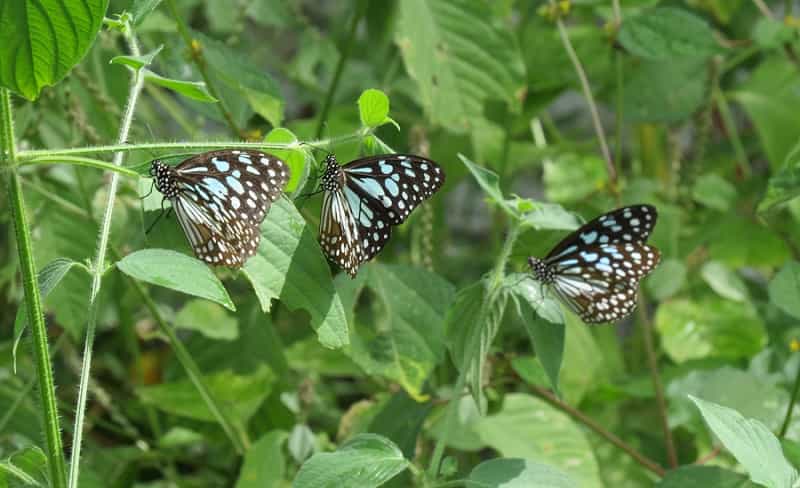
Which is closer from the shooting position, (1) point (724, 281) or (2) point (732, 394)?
(2) point (732, 394)

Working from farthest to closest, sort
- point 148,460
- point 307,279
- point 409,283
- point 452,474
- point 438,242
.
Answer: point 438,242 < point 148,460 < point 409,283 < point 452,474 < point 307,279

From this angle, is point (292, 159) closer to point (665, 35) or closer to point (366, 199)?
point (366, 199)

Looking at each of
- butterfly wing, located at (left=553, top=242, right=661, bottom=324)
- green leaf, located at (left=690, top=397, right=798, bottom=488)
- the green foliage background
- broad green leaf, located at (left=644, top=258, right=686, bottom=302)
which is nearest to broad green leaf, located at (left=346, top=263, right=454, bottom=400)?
the green foliage background

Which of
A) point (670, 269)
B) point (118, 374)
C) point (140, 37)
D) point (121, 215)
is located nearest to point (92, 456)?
point (118, 374)

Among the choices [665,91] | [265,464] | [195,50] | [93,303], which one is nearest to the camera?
[93,303]

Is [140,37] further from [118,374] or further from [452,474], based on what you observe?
[452,474]

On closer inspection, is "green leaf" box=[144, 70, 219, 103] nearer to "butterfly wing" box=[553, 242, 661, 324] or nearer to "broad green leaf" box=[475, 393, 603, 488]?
"butterfly wing" box=[553, 242, 661, 324]

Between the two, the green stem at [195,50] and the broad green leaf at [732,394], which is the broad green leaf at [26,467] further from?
the broad green leaf at [732,394]

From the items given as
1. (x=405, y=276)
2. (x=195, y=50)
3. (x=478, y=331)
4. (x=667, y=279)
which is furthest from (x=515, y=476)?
(x=667, y=279)
